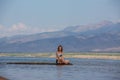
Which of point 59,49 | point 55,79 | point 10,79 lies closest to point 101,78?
point 55,79

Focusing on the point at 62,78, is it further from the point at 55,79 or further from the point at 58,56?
the point at 58,56

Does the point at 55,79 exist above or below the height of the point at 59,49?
below

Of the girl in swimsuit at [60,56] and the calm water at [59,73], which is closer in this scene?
the calm water at [59,73]

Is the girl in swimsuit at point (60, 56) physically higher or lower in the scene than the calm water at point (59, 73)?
higher

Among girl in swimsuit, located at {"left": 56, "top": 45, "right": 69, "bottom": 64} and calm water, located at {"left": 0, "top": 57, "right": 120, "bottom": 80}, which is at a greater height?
girl in swimsuit, located at {"left": 56, "top": 45, "right": 69, "bottom": 64}

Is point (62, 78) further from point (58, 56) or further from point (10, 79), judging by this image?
point (58, 56)

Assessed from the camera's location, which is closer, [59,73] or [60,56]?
[59,73]

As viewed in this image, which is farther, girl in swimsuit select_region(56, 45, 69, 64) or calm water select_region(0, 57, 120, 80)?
girl in swimsuit select_region(56, 45, 69, 64)

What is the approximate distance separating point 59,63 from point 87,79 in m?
26.1

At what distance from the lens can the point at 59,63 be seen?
6203 cm

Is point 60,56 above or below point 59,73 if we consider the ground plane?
above

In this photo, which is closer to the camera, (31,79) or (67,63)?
(31,79)

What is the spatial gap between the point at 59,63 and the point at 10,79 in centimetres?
2719

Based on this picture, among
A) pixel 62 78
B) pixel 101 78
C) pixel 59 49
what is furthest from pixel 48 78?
pixel 59 49
